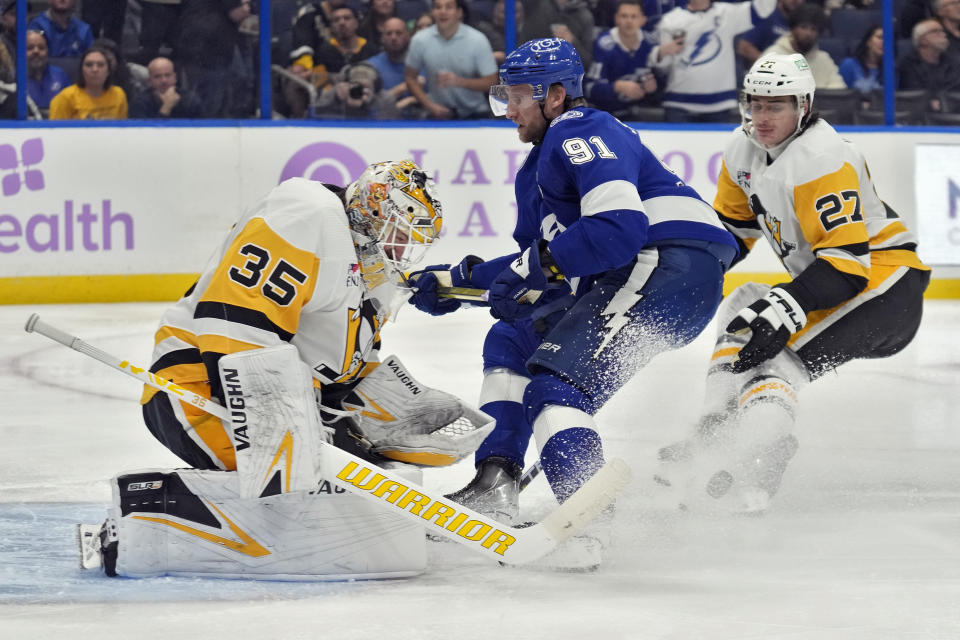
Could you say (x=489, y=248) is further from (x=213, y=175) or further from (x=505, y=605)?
(x=505, y=605)

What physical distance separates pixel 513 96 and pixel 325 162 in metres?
3.82

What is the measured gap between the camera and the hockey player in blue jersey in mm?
2635

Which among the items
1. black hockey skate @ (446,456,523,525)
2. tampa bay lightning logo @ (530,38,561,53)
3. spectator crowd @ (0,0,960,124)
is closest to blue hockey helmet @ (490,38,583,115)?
tampa bay lightning logo @ (530,38,561,53)

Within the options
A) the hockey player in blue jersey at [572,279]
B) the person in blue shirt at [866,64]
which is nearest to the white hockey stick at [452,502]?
the hockey player in blue jersey at [572,279]

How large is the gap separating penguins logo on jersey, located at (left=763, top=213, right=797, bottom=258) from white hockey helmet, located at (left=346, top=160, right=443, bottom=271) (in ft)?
3.52

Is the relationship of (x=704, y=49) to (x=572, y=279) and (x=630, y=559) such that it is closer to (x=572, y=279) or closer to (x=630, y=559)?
(x=572, y=279)

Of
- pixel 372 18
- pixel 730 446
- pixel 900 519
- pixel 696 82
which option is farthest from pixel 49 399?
pixel 696 82

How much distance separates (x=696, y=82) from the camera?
6996 millimetres

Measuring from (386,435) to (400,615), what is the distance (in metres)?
0.70

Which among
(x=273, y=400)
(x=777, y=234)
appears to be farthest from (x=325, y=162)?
(x=273, y=400)

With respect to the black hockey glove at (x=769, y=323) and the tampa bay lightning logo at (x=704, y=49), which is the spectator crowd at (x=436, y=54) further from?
the black hockey glove at (x=769, y=323)

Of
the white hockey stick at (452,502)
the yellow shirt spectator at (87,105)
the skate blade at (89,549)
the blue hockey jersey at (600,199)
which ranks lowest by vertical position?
the skate blade at (89,549)

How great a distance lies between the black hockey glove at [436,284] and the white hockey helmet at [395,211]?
0.47m

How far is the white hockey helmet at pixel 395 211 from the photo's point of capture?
251cm
